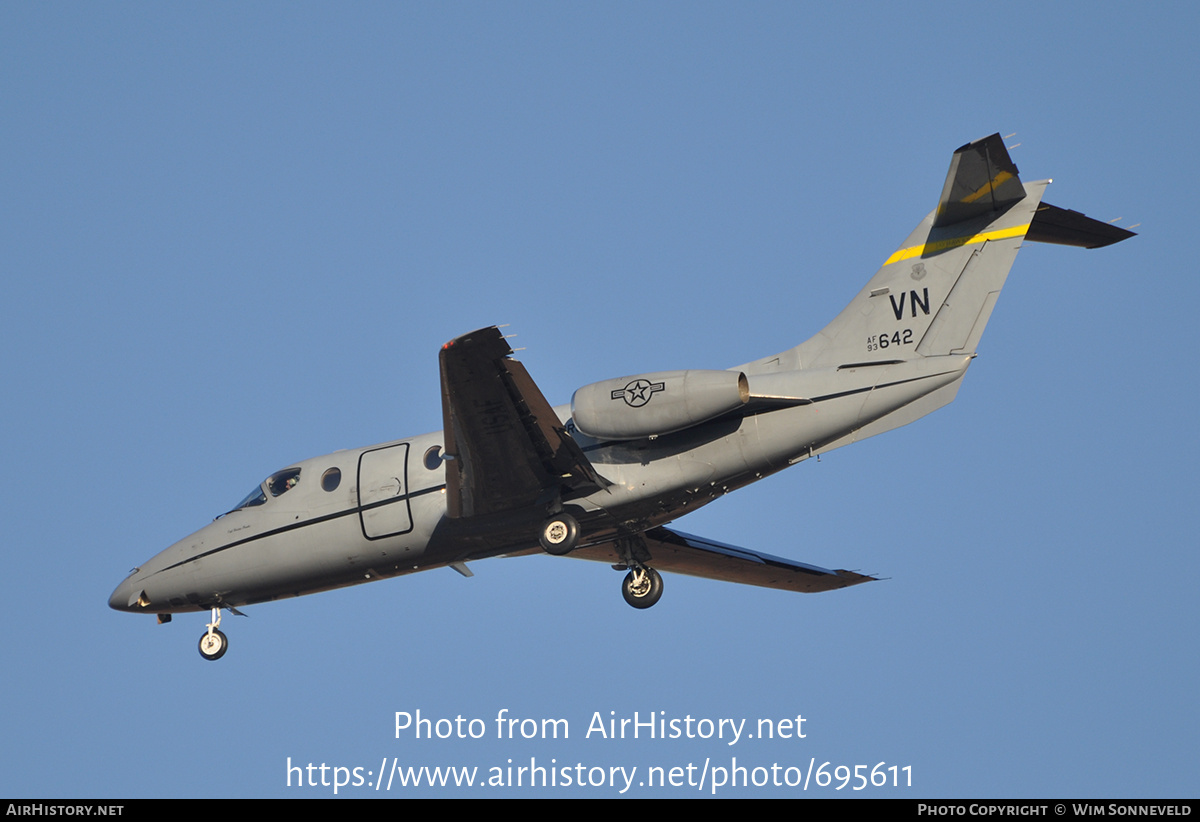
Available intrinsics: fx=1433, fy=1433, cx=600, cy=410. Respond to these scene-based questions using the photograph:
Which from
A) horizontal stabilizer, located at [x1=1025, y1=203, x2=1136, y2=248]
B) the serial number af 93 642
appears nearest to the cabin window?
the serial number af 93 642

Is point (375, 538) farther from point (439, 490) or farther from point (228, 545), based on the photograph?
point (228, 545)

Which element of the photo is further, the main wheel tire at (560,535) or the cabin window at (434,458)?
the cabin window at (434,458)

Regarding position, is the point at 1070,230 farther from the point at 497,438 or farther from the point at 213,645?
the point at 213,645

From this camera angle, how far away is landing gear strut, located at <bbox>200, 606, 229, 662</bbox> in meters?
26.7

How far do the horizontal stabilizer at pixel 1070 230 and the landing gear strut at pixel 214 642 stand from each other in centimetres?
1598

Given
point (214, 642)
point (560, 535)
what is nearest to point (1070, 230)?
point (560, 535)

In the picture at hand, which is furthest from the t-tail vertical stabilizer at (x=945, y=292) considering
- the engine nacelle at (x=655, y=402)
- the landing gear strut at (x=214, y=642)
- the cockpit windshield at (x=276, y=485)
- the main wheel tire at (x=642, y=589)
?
the landing gear strut at (x=214, y=642)

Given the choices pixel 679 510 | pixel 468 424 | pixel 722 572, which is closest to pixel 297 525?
pixel 468 424

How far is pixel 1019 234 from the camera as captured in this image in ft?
72.0

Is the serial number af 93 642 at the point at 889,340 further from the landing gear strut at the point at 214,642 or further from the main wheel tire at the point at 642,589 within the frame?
the landing gear strut at the point at 214,642

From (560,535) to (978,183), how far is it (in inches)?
333

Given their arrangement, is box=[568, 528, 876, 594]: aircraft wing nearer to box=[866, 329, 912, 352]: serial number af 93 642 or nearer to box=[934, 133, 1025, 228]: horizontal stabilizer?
box=[866, 329, 912, 352]: serial number af 93 642

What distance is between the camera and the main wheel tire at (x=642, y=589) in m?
26.1
